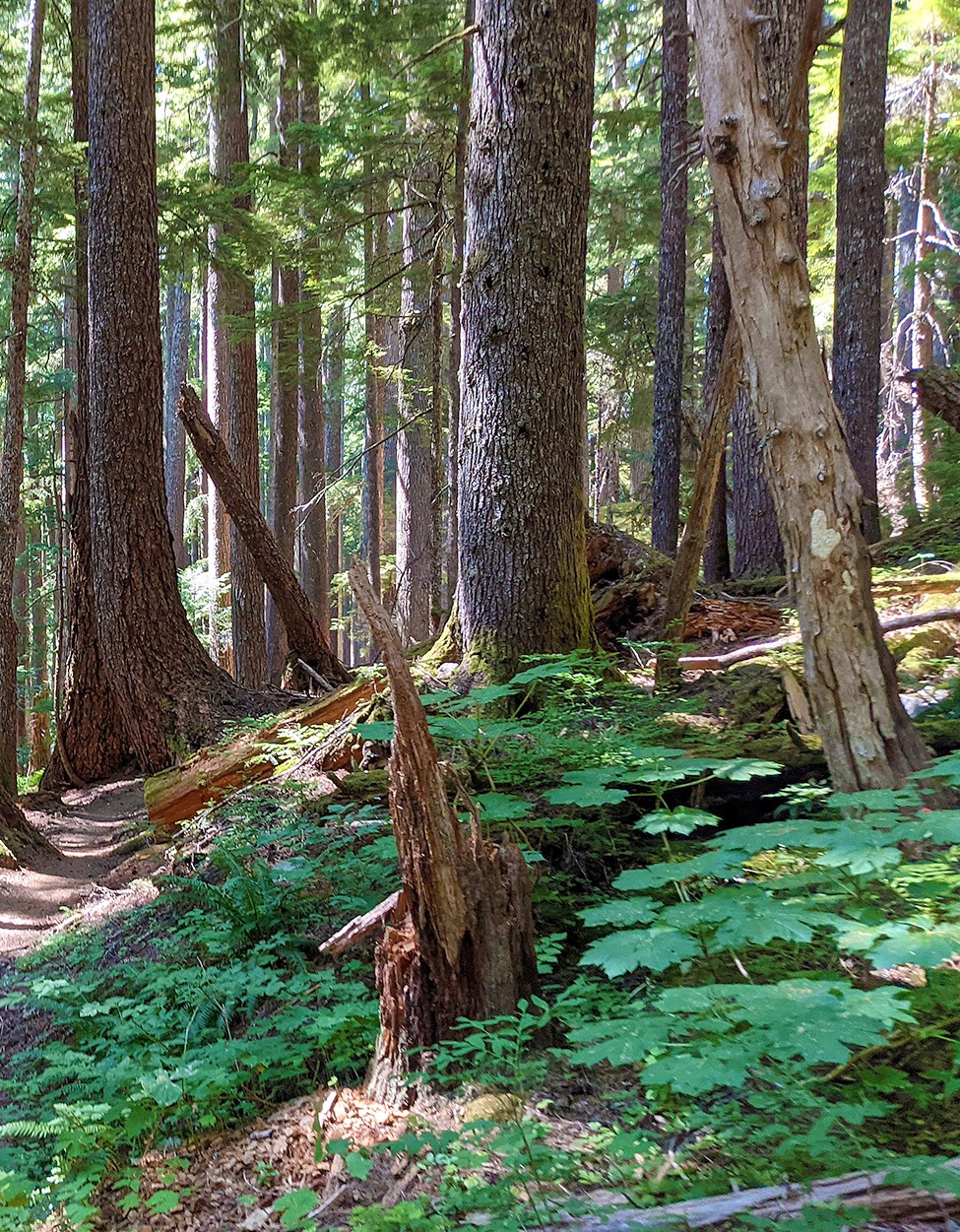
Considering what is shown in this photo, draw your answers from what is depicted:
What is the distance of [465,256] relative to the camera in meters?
6.01

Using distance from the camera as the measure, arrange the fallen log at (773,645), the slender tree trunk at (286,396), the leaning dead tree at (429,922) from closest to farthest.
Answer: the leaning dead tree at (429,922)
the fallen log at (773,645)
the slender tree trunk at (286,396)

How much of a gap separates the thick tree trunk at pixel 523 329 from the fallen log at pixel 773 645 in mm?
851

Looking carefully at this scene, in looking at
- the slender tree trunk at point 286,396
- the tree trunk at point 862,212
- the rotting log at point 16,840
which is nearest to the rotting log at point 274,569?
the rotting log at point 16,840

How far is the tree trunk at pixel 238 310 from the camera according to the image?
464 inches

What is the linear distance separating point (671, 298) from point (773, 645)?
7.93 metres

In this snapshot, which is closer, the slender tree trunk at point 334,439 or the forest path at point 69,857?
the forest path at point 69,857

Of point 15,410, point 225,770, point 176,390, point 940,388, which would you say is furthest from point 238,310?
point 176,390

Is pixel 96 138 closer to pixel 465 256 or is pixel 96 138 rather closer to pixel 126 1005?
pixel 465 256

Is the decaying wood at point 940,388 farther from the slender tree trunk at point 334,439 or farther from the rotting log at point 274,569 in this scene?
the slender tree trunk at point 334,439

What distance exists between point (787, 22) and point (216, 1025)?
7.96 metres

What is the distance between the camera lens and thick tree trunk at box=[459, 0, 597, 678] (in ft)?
18.9

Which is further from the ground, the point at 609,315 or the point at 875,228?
the point at 609,315

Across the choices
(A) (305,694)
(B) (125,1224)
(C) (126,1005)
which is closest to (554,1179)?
(B) (125,1224)

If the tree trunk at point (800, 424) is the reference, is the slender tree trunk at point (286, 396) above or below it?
above
